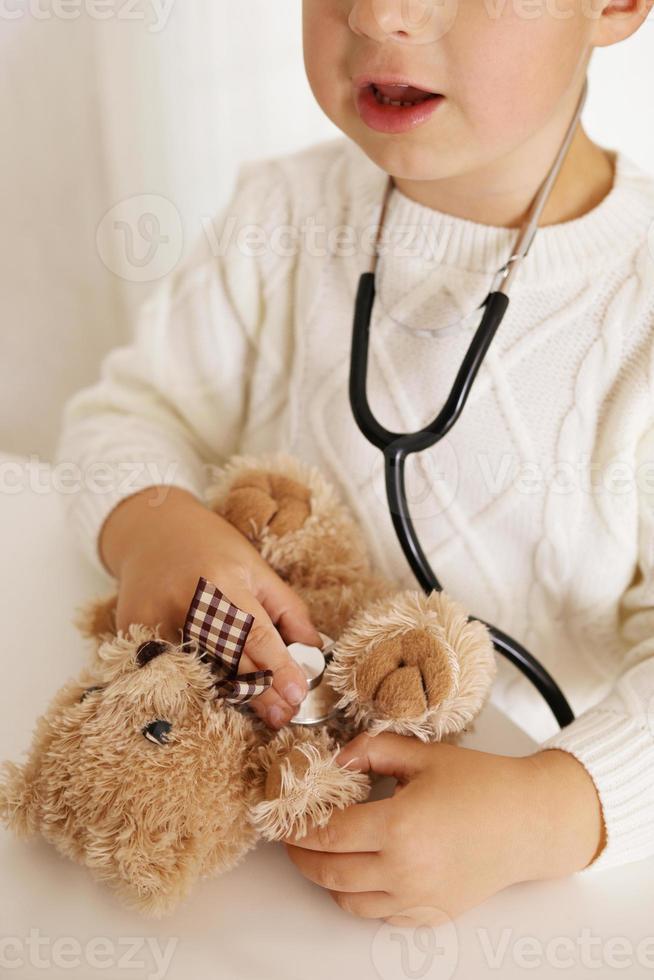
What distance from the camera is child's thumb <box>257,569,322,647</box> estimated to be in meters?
0.61

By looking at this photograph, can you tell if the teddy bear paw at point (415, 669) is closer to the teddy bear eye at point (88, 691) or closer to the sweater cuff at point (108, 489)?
the teddy bear eye at point (88, 691)

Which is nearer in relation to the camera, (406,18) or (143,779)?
(143,779)

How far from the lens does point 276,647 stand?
565mm

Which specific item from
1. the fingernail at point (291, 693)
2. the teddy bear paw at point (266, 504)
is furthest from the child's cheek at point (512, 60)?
the fingernail at point (291, 693)

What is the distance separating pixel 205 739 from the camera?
1.66 feet

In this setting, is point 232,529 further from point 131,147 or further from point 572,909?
point 131,147

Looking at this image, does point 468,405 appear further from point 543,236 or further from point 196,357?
point 196,357

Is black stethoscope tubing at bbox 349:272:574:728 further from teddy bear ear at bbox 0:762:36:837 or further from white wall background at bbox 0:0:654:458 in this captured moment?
white wall background at bbox 0:0:654:458

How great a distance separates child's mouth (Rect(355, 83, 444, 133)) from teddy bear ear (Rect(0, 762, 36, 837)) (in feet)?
1.55

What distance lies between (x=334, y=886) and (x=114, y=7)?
3.35 ft

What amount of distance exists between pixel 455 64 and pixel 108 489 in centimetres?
43

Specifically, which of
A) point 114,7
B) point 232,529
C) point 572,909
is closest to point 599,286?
point 232,529

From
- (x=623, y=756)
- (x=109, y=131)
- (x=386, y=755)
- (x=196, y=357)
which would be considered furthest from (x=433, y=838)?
(x=109, y=131)

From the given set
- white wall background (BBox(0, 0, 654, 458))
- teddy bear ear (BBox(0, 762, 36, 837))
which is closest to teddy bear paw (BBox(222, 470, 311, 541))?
teddy bear ear (BBox(0, 762, 36, 837))
